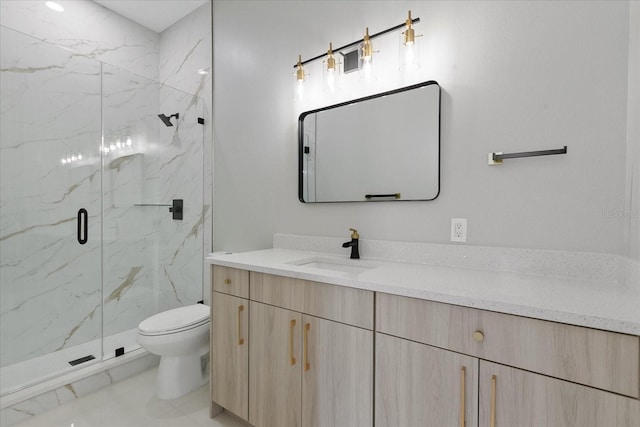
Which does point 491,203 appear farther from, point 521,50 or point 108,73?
point 108,73

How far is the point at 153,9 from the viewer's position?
2625 millimetres

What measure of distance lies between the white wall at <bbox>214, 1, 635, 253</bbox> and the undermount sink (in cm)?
18

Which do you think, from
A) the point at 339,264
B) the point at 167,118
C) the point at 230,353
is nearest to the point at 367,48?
the point at 339,264

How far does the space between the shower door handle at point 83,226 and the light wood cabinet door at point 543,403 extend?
257cm

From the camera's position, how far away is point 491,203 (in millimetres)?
1334

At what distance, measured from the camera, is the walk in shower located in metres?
1.98

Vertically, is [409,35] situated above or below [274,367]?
above

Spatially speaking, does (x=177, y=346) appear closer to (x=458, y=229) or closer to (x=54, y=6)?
(x=458, y=229)

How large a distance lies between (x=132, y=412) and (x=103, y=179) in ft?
5.34

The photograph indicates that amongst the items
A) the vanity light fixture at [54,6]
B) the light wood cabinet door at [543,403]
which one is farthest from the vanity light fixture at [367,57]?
the vanity light fixture at [54,6]

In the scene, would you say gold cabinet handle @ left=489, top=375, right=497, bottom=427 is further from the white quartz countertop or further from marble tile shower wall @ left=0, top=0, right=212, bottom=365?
marble tile shower wall @ left=0, top=0, right=212, bottom=365

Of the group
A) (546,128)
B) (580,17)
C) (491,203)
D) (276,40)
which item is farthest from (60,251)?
(580,17)

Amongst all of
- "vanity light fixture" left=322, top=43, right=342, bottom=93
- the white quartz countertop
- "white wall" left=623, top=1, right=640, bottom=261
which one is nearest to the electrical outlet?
the white quartz countertop

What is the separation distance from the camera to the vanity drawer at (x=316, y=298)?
3.75 feet
